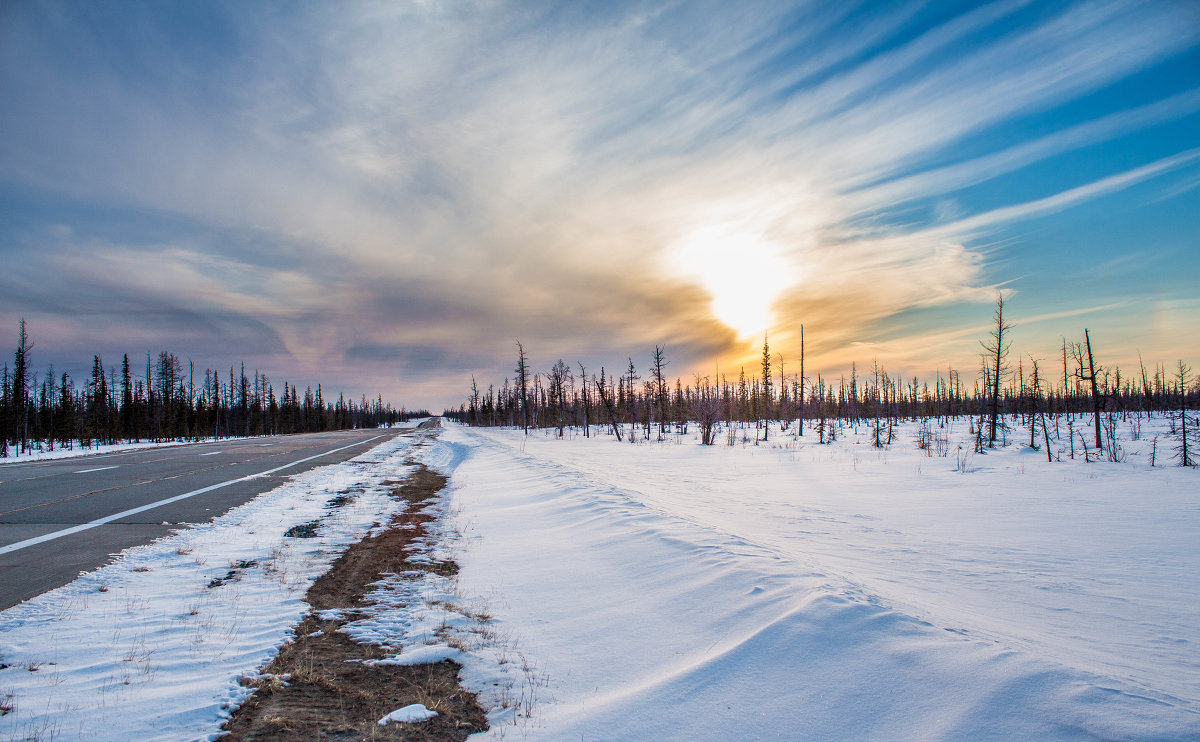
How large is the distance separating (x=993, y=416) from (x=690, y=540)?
110 ft

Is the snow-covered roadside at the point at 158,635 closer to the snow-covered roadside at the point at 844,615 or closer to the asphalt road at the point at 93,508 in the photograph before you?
the asphalt road at the point at 93,508

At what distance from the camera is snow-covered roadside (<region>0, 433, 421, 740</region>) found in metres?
2.98

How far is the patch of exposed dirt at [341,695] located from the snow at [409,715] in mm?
39

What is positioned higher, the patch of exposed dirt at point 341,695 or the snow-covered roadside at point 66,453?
the patch of exposed dirt at point 341,695

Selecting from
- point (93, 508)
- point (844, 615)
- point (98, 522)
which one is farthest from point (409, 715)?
point (93, 508)

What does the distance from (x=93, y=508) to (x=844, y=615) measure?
12.9 metres

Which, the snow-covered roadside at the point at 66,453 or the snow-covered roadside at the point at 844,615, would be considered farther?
the snow-covered roadside at the point at 66,453

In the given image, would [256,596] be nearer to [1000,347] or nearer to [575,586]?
[575,586]

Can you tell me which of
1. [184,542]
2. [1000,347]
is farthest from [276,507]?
[1000,347]

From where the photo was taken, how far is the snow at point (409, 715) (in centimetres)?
312

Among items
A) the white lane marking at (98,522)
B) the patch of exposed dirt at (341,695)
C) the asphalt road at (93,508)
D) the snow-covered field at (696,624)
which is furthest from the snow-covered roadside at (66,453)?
the patch of exposed dirt at (341,695)

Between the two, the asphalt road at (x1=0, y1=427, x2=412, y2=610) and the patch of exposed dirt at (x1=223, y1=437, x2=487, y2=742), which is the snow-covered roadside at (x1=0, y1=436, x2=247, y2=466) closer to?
the asphalt road at (x1=0, y1=427, x2=412, y2=610)

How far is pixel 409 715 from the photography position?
3.17 meters

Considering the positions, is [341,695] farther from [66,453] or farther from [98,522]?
[66,453]
